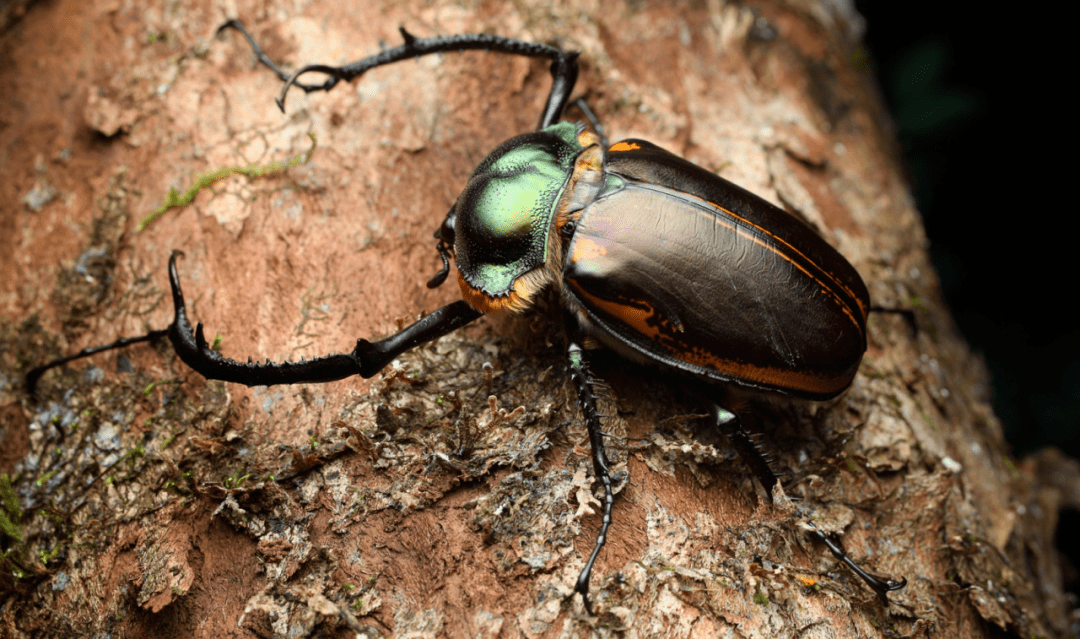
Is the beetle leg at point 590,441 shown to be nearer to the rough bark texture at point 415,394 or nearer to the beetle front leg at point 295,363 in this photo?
the rough bark texture at point 415,394

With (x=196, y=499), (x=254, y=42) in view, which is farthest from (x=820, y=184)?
(x=196, y=499)

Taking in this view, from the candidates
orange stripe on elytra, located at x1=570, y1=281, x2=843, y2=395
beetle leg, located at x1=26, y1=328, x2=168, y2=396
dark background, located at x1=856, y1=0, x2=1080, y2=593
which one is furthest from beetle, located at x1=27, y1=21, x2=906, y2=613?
dark background, located at x1=856, y1=0, x2=1080, y2=593

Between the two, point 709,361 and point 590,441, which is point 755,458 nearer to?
point 709,361

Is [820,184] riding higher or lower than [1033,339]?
higher

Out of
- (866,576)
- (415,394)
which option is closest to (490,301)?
(415,394)

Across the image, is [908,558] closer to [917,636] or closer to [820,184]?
[917,636]

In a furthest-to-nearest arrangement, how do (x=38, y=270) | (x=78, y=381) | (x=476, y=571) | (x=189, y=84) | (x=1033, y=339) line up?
(x=1033, y=339), (x=189, y=84), (x=38, y=270), (x=78, y=381), (x=476, y=571)

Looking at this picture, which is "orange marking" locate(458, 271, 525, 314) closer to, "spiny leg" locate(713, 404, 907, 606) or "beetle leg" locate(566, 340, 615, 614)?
"beetle leg" locate(566, 340, 615, 614)
